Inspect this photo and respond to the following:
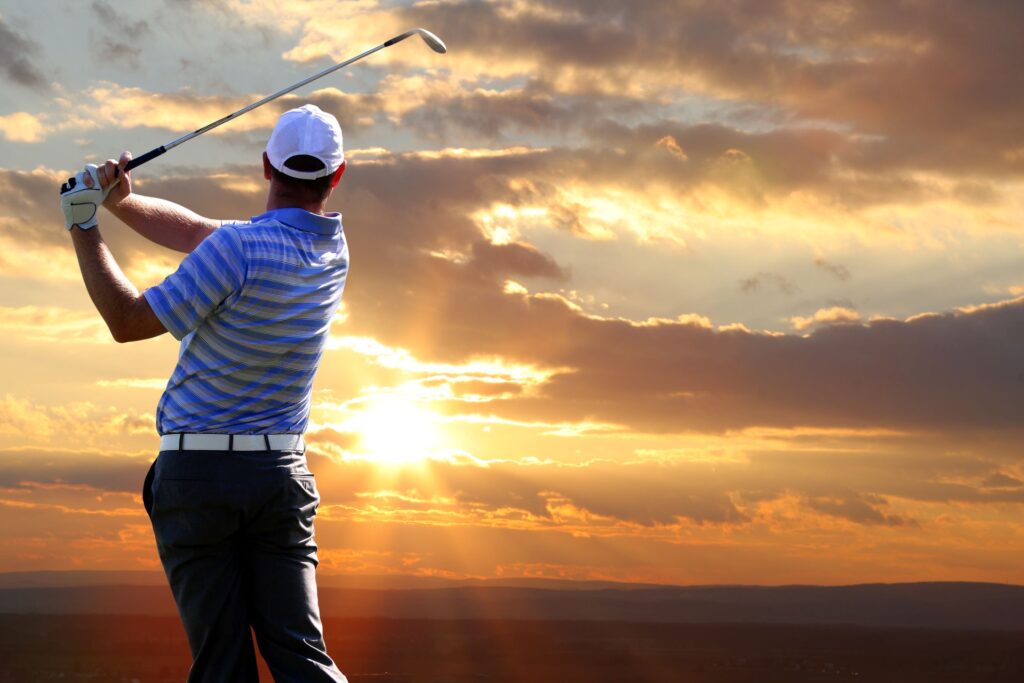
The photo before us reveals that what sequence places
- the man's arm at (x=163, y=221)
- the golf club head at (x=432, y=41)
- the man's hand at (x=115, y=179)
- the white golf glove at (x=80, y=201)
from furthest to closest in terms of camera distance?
1. the golf club head at (x=432, y=41)
2. the man's arm at (x=163, y=221)
3. the man's hand at (x=115, y=179)
4. the white golf glove at (x=80, y=201)

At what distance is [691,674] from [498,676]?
54.0 ft

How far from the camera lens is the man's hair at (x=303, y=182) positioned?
17.9ft

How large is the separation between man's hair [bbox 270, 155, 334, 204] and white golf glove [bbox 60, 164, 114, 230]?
744 mm

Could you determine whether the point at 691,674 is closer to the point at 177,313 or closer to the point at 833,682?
the point at 833,682

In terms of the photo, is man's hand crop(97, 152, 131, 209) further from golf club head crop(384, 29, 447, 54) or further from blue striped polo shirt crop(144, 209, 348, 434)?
golf club head crop(384, 29, 447, 54)

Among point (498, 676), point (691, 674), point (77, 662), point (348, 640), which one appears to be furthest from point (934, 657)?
point (77, 662)

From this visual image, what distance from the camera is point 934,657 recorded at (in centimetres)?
10369

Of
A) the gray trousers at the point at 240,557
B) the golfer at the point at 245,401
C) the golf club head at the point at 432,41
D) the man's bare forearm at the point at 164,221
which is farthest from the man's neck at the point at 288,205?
the golf club head at the point at 432,41

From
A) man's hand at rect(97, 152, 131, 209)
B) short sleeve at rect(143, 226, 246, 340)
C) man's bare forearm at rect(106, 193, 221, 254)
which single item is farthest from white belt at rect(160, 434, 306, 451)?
man's bare forearm at rect(106, 193, 221, 254)

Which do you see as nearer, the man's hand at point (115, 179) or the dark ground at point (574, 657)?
the man's hand at point (115, 179)

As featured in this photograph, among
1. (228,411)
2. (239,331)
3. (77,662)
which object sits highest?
(239,331)

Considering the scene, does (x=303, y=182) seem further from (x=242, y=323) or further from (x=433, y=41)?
(x=433, y=41)

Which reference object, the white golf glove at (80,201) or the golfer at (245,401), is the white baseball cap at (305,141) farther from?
the white golf glove at (80,201)

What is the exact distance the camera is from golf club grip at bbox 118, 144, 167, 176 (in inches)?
238
